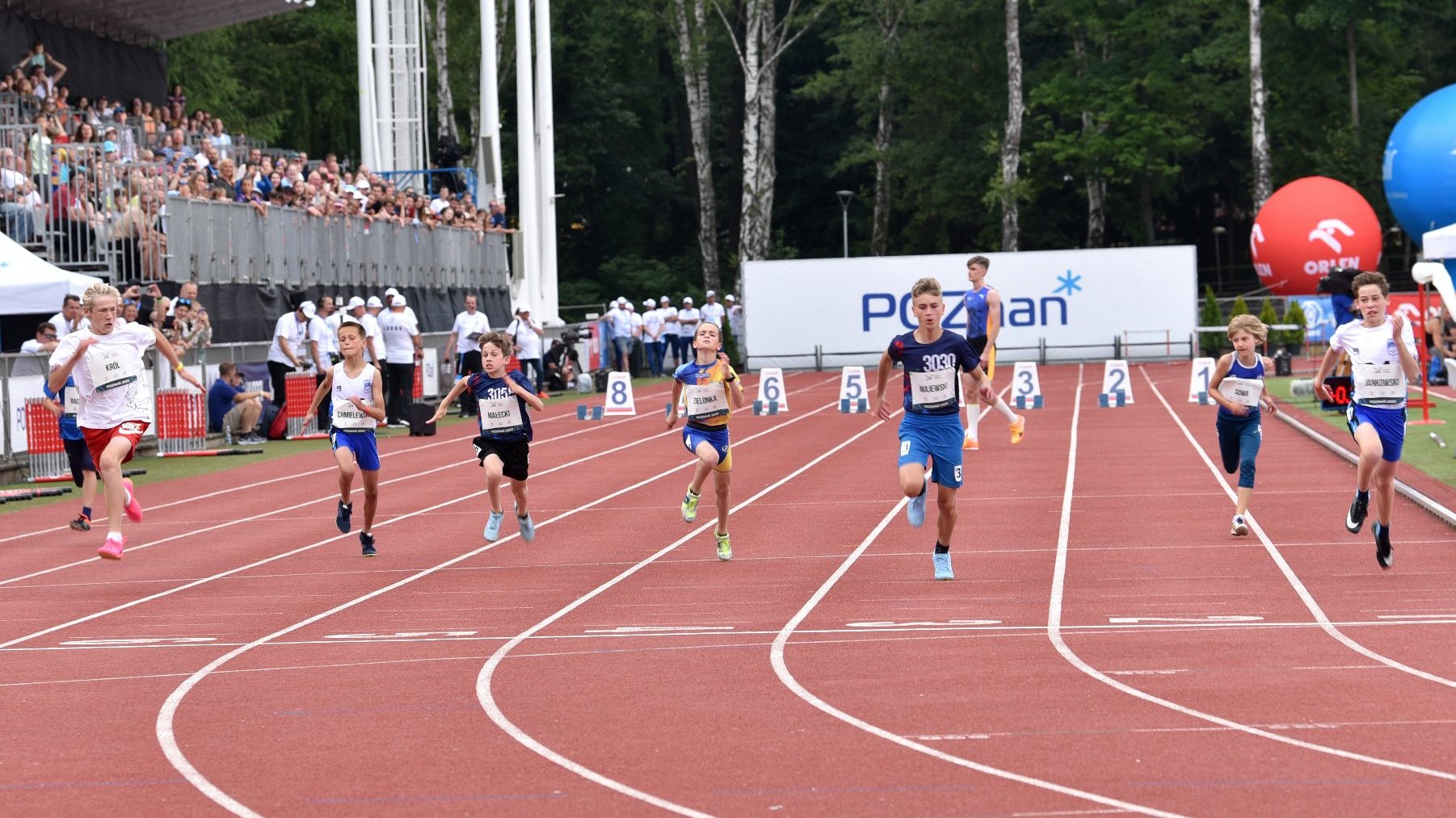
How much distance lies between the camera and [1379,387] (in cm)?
1244

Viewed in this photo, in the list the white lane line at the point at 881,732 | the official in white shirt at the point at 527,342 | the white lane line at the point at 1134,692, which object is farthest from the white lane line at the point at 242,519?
the official in white shirt at the point at 527,342

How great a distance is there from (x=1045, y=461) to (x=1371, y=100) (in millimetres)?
42537

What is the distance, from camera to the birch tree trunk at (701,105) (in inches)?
2218

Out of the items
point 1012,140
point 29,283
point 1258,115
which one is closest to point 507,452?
point 29,283

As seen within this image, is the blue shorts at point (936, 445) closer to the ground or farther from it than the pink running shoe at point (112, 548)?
farther from it

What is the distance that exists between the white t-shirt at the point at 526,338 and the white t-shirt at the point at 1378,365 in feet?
76.4

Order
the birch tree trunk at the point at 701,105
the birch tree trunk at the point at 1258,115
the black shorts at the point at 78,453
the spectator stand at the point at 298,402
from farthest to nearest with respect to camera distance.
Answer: the birch tree trunk at the point at 701,105
the birch tree trunk at the point at 1258,115
the spectator stand at the point at 298,402
the black shorts at the point at 78,453

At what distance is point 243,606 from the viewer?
485 inches

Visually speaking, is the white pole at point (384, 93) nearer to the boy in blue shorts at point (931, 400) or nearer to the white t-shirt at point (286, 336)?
the white t-shirt at point (286, 336)

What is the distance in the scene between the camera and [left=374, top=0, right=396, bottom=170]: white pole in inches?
1747

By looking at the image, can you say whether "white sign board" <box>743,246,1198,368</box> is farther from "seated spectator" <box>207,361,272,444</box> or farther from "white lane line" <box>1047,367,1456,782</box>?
"white lane line" <box>1047,367,1456,782</box>

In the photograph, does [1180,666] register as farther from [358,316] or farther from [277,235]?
[277,235]

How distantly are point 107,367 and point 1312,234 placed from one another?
133 ft

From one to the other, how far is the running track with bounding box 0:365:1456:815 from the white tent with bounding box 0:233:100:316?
449 cm
